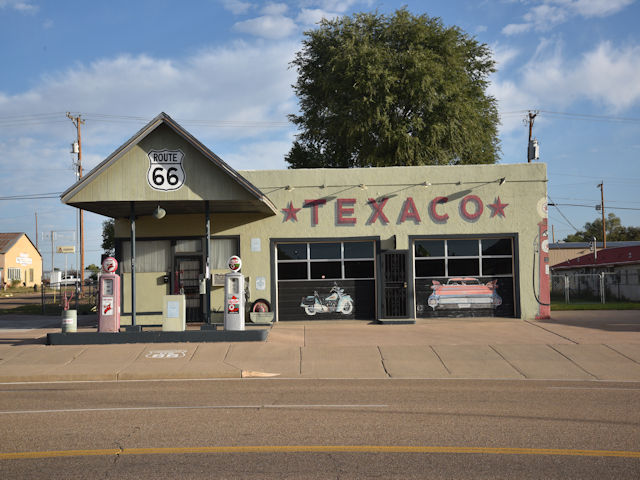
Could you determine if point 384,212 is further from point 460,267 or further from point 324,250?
point 460,267

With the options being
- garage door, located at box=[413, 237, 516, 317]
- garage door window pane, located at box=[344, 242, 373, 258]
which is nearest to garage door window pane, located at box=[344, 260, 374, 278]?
garage door window pane, located at box=[344, 242, 373, 258]

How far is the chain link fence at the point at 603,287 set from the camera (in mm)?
31172

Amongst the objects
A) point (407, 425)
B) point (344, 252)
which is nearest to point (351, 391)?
point (407, 425)

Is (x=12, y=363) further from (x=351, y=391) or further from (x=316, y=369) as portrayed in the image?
(x=351, y=391)

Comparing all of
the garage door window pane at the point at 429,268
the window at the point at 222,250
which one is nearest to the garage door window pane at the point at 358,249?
the garage door window pane at the point at 429,268

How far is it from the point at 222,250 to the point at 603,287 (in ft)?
64.0

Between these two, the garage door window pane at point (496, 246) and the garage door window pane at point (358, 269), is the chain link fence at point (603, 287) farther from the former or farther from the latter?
the garage door window pane at point (358, 269)

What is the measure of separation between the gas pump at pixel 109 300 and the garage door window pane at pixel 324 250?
6.66 metres

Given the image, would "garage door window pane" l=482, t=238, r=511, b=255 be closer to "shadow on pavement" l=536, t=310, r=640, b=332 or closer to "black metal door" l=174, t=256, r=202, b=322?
"shadow on pavement" l=536, t=310, r=640, b=332

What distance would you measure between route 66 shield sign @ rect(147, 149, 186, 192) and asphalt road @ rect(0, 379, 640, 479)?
6789 mm

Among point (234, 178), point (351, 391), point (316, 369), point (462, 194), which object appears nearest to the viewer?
point (351, 391)

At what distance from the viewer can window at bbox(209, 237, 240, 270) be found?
19562mm

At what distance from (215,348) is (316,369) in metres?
3.36

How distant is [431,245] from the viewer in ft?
65.7
